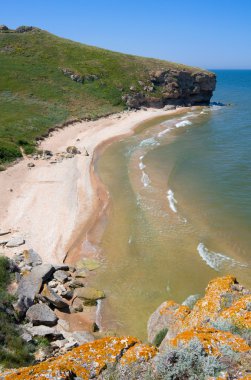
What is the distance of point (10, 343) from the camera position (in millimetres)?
12094

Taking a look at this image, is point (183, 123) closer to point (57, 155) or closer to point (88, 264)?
point (57, 155)

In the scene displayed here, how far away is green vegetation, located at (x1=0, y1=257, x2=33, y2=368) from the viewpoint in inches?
434

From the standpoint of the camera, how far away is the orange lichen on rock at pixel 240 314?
8.61m

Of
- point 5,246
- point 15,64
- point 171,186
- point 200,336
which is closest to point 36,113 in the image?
point 15,64

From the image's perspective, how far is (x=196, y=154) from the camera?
45.0 m

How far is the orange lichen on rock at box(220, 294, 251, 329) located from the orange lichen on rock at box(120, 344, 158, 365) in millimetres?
2591

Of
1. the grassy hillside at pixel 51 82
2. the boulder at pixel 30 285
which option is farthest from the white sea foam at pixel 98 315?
the grassy hillside at pixel 51 82

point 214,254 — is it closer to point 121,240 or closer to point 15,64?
point 121,240

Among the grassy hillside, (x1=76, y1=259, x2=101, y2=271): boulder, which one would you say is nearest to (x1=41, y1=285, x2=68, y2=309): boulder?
(x1=76, y1=259, x2=101, y2=271): boulder

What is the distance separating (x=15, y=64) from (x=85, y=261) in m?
66.2

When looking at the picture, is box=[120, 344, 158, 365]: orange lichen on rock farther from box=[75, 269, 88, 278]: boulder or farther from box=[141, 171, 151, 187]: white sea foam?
box=[141, 171, 151, 187]: white sea foam

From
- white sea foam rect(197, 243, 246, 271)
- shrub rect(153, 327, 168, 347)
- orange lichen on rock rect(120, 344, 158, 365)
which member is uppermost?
orange lichen on rock rect(120, 344, 158, 365)

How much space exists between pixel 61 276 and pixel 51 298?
2.39 m

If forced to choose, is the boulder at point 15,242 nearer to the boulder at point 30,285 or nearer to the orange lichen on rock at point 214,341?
the boulder at point 30,285
